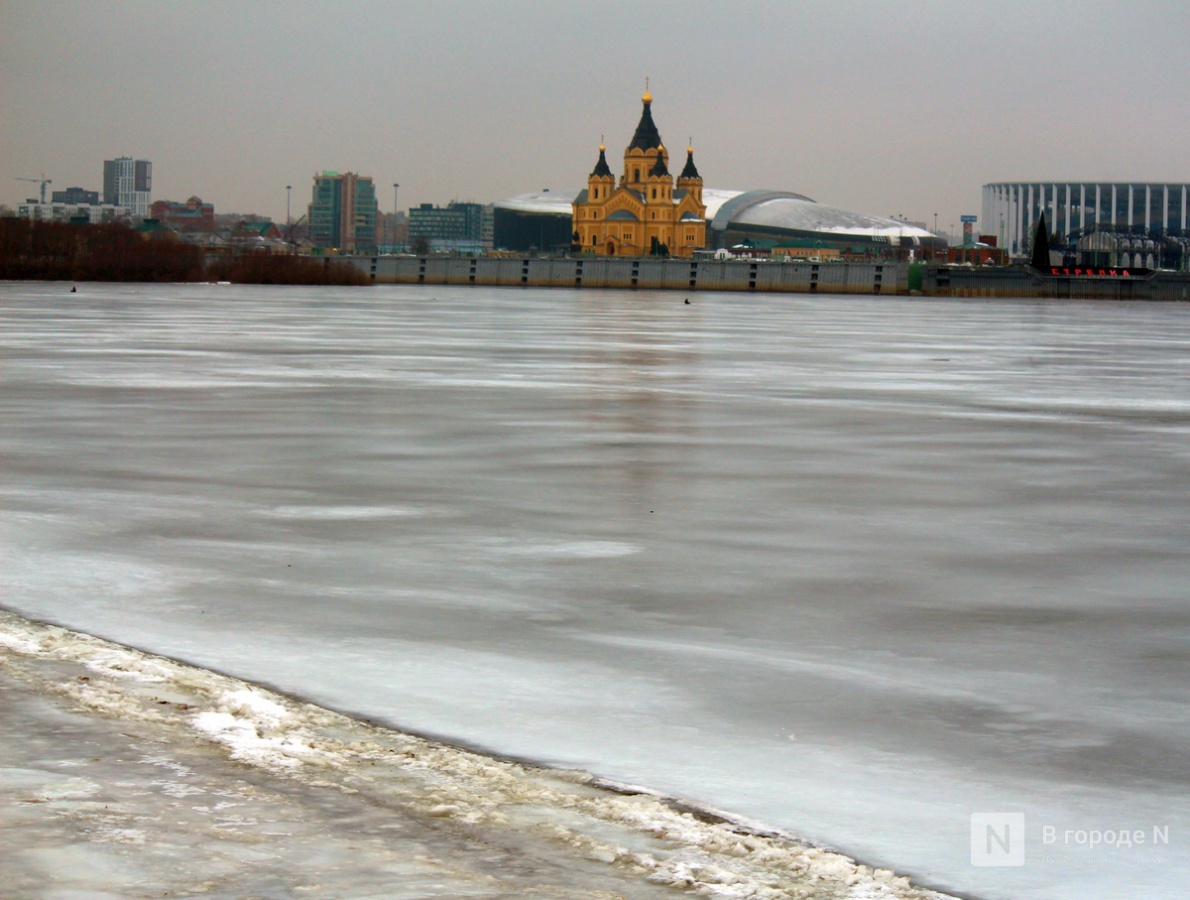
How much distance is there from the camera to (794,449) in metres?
17.6

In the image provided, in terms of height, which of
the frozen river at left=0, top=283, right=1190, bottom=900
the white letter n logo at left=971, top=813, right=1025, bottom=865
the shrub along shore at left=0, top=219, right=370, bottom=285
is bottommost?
the white letter n logo at left=971, top=813, right=1025, bottom=865

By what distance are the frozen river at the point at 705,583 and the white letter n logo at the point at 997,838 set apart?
32 mm

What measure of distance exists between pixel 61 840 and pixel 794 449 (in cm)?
1325

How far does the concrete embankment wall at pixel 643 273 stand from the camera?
15488 cm

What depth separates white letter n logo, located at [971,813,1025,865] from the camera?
5250 millimetres

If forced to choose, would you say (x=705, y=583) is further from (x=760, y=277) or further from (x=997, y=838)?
(x=760, y=277)

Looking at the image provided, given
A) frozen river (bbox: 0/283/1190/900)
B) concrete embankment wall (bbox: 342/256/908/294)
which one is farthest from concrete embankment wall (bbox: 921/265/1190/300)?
frozen river (bbox: 0/283/1190/900)

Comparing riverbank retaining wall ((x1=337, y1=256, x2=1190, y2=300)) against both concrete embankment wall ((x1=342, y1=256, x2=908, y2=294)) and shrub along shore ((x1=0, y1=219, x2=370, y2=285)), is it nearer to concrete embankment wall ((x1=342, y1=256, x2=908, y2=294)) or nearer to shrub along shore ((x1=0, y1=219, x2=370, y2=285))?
concrete embankment wall ((x1=342, y1=256, x2=908, y2=294))

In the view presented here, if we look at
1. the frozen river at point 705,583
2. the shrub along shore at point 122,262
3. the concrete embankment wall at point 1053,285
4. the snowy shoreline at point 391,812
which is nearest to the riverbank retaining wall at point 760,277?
the concrete embankment wall at point 1053,285

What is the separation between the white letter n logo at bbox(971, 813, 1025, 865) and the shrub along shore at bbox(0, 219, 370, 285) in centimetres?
11774

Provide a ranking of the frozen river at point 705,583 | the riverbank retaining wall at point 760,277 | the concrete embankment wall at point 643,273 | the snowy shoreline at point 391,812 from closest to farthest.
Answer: the snowy shoreline at point 391,812, the frozen river at point 705,583, the riverbank retaining wall at point 760,277, the concrete embankment wall at point 643,273

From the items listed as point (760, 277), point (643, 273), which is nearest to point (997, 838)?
point (760, 277)

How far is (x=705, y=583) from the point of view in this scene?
1000 centimetres

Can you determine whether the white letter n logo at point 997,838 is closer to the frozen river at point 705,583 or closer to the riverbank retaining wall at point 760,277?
the frozen river at point 705,583
